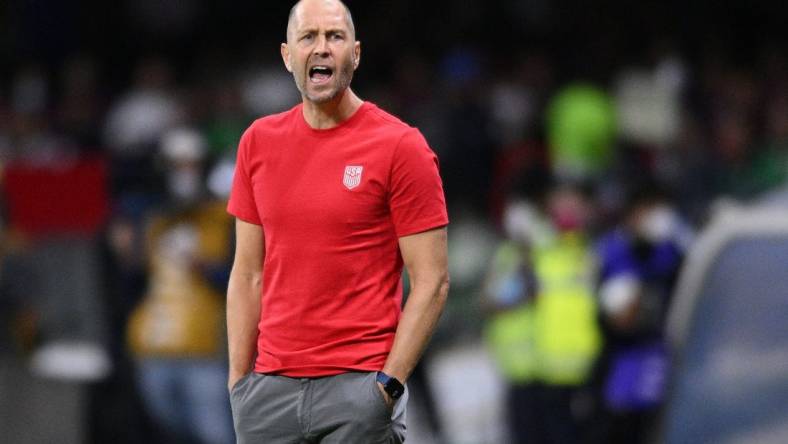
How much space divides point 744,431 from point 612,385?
15.5 ft

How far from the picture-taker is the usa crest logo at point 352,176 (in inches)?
164

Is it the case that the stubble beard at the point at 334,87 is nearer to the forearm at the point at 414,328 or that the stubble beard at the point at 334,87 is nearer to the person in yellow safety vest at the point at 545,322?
the forearm at the point at 414,328

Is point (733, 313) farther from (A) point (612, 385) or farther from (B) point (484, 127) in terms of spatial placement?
(B) point (484, 127)

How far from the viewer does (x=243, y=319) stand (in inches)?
173

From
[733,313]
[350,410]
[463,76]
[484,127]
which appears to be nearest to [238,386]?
[350,410]

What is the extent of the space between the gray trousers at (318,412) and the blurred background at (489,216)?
2.32ft

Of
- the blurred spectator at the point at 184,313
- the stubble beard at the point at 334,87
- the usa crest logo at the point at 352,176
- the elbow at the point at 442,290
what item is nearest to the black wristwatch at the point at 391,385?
the elbow at the point at 442,290

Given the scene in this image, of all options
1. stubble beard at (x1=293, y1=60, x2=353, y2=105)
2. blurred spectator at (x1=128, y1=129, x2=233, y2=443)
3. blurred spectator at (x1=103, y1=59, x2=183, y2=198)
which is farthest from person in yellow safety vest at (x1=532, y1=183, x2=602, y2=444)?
stubble beard at (x1=293, y1=60, x2=353, y2=105)

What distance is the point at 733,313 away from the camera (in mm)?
4055

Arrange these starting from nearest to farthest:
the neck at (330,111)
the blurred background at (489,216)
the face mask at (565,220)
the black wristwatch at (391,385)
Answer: the black wristwatch at (391,385) < the neck at (330,111) < the blurred background at (489,216) < the face mask at (565,220)

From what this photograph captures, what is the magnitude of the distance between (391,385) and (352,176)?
0.54 metres

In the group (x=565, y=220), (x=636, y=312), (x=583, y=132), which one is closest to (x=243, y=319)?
(x=636, y=312)

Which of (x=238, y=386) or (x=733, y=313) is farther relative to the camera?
(x=238, y=386)

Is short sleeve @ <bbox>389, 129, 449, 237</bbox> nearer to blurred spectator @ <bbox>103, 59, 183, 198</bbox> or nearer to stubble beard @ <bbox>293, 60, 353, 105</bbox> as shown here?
stubble beard @ <bbox>293, 60, 353, 105</bbox>
